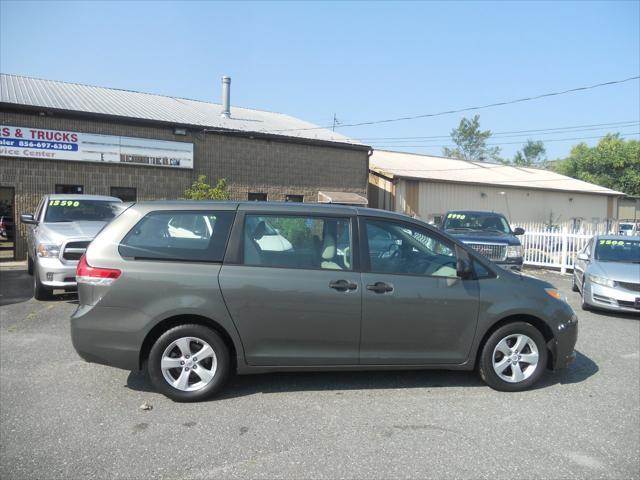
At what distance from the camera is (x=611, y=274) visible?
8062mm

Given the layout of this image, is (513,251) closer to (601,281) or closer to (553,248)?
(601,281)

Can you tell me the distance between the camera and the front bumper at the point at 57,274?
7590 millimetres

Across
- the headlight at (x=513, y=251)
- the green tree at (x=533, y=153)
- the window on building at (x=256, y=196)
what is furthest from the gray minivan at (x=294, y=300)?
the green tree at (x=533, y=153)

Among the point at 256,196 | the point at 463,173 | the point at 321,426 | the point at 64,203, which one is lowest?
the point at 321,426

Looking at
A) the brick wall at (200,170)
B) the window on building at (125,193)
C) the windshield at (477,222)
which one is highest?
the brick wall at (200,170)

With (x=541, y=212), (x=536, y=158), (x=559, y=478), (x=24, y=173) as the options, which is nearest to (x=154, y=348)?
(x=559, y=478)

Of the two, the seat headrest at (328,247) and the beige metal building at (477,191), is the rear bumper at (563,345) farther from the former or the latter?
the beige metal building at (477,191)

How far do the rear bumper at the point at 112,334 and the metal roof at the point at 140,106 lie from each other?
1316cm

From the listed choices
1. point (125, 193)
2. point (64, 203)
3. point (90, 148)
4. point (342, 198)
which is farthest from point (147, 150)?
point (342, 198)

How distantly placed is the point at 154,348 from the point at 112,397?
65cm

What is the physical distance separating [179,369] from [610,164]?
172 feet

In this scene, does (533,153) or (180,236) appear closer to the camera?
(180,236)

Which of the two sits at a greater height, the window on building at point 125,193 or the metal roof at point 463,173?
the metal roof at point 463,173

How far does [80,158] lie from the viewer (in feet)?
50.9
